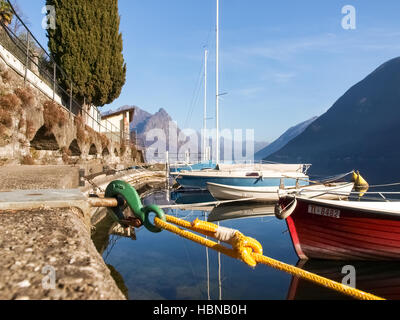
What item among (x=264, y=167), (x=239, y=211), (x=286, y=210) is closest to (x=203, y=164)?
(x=264, y=167)

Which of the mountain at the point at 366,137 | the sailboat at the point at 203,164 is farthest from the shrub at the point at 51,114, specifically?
the mountain at the point at 366,137

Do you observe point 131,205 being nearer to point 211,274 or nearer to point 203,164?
point 211,274

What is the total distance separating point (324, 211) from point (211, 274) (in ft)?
11.0

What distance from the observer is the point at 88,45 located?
21.7m

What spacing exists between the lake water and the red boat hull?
34 centimetres

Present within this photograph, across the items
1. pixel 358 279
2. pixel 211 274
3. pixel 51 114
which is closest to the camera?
pixel 358 279

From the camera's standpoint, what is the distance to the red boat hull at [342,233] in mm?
6527

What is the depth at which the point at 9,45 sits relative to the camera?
43.6ft

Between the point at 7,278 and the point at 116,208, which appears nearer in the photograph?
the point at 7,278

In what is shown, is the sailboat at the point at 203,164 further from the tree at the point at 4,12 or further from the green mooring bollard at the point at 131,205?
the green mooring bollard at the point at 131,205

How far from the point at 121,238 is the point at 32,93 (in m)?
6.62

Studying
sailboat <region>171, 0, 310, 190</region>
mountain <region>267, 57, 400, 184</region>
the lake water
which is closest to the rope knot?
the lake water
